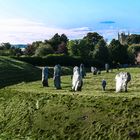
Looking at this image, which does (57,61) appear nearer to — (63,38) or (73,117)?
(63,38)

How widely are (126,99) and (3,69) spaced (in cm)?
4223

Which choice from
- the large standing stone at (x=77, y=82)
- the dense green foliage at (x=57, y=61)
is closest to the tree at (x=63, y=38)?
the dense green foliage at (x=57, y=61)

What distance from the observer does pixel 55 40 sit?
16162 cm

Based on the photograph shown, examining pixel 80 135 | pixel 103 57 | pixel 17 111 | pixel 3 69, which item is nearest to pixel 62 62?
pixel 103 57

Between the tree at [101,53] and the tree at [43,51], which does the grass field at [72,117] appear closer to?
the tree at [101,53]

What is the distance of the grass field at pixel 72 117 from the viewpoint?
3225 cm

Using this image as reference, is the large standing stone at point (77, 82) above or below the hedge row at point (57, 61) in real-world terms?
below

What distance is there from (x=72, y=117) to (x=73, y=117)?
3.3 inches

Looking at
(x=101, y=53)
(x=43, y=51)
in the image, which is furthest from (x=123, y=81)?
(x=43, y=51)

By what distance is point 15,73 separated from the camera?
243 feet

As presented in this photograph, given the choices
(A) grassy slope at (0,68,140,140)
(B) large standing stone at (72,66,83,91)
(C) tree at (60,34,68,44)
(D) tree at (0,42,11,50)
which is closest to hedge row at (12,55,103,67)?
(B) large standing stone at (72,66,83,91)

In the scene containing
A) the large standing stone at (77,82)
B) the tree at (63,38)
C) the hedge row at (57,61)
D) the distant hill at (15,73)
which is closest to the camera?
the large standing stone at (77,82)

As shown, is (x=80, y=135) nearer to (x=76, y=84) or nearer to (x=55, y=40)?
(x=76, y=84)

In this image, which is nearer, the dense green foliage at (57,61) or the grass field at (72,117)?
the grass field at (72,117)
